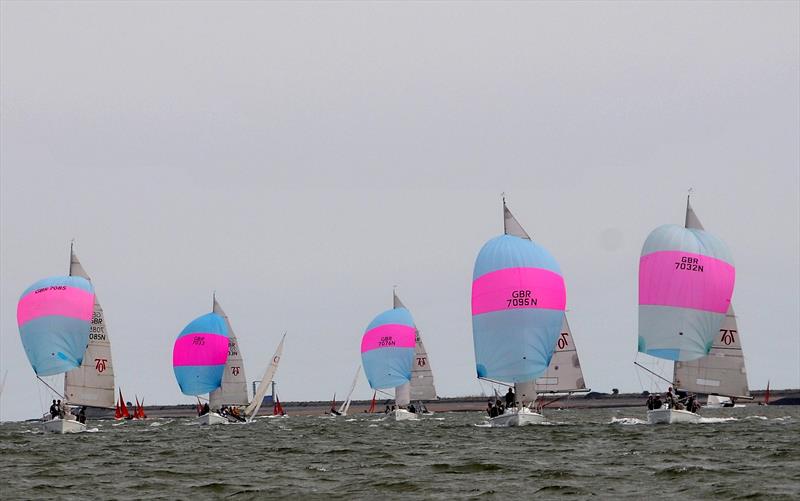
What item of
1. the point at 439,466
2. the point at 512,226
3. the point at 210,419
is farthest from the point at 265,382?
the point at 439,466

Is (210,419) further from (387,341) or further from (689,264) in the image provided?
(689,264)

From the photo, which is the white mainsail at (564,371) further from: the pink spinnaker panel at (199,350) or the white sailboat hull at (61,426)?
the pink spinnaker panel at (199,350)

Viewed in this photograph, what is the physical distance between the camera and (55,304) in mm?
63156

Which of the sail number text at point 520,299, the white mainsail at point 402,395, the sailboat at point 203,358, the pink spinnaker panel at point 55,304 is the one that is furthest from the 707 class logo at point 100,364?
the white mainsail at point 402,395

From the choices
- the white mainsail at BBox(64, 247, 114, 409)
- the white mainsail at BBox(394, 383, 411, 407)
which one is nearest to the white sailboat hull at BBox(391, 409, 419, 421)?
the white mainsail at BBox(394, 383, 411, 407)

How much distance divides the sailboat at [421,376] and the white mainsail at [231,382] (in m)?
12.8

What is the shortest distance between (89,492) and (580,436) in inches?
919

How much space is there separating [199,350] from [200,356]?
1.50 feet

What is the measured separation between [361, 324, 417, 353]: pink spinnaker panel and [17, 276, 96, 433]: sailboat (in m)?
29.0

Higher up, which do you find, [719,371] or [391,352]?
[391,352]

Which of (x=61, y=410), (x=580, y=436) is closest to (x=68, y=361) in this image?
(x=61, y=410)

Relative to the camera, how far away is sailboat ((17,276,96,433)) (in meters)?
62.9

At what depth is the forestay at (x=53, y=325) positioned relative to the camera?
6303 centimetres

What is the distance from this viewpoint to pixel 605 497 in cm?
2569
